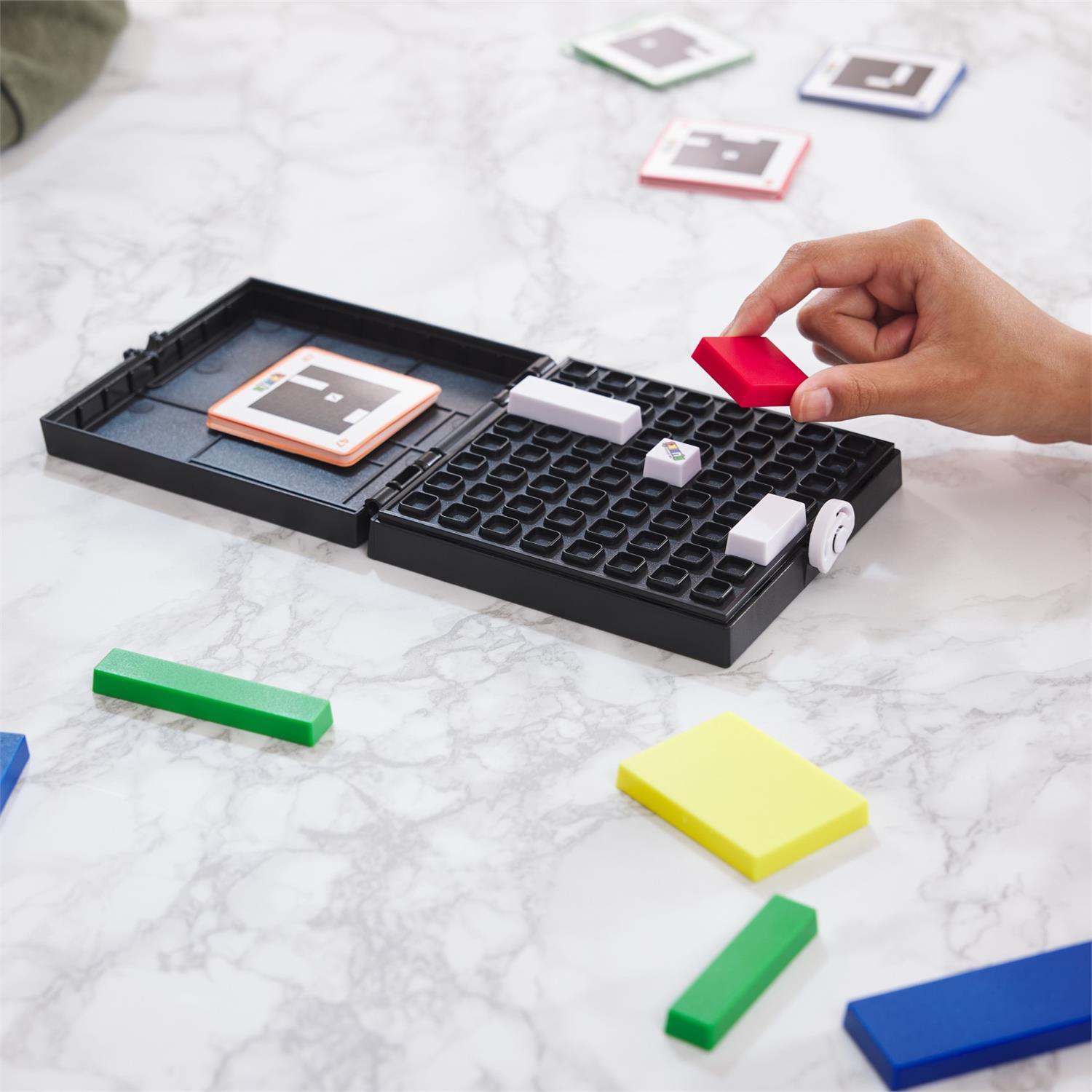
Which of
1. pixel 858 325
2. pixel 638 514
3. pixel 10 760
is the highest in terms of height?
pixel 858 325

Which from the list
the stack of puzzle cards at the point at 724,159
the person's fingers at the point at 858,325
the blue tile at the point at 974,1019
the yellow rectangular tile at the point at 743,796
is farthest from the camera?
the stack of puzzle cards at the point at 724,159

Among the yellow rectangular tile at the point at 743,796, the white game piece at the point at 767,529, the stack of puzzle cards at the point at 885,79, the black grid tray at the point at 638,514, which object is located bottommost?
the yellow rectangular tile at the point at 743,796

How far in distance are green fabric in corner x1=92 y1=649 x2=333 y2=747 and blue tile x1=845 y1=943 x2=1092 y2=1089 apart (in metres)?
0.40

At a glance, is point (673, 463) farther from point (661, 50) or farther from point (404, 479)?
point (661, 50)

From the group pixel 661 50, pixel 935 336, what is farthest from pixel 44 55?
pixel 935 336

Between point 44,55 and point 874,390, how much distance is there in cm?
126

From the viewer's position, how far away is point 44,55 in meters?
1.83

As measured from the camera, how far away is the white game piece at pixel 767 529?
1.04 meters

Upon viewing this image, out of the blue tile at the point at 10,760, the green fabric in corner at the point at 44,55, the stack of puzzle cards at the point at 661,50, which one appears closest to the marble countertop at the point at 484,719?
the blue tile at the point at 10,760

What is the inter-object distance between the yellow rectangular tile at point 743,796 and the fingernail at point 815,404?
0.90ft

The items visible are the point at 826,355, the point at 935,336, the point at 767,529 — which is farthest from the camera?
the point at 826,355

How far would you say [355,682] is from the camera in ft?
3.33

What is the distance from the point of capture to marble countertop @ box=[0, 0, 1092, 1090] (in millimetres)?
783

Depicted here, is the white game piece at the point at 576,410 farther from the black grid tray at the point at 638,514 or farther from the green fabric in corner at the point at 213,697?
the green fabric in corner at the point at 213,697
